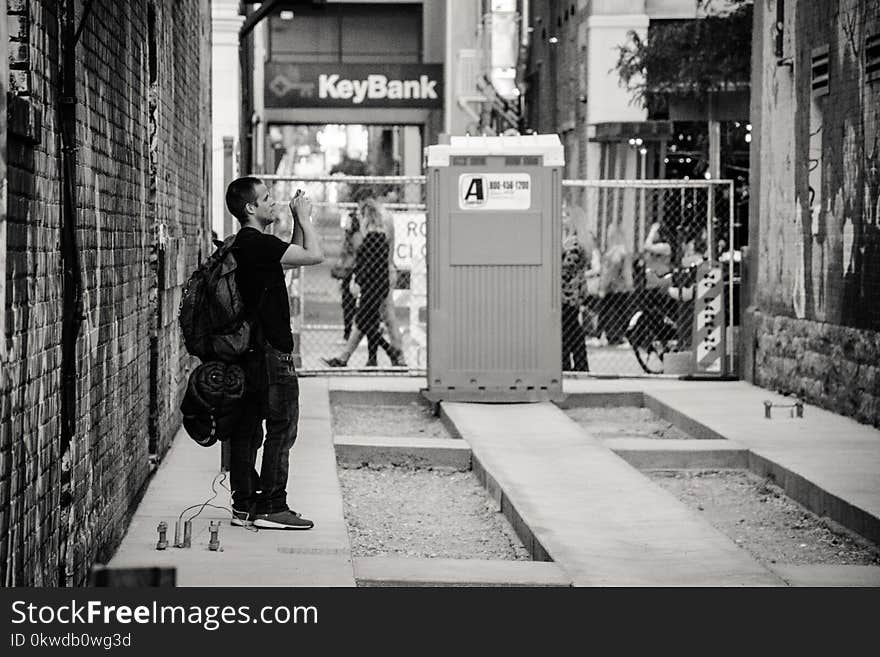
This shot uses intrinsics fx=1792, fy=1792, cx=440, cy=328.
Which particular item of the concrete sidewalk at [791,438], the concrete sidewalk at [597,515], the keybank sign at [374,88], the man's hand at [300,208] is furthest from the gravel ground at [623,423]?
the keybank sign at [374,88]

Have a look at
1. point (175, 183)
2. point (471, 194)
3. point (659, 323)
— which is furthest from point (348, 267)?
point (175, 183)

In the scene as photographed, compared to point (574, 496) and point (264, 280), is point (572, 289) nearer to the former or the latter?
point (574, 496)

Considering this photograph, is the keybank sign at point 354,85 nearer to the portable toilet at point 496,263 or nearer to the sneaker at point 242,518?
the portable toilet at point 496,263

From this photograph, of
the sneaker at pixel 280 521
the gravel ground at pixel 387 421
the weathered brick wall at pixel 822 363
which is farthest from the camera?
the gravel ground at pixel 387 421

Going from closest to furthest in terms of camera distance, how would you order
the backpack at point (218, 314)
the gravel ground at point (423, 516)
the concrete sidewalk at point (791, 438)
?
the backpack at point (218, 314) < the gravel ground at point (423, 516) < the concrete sidewalk at point (791, 438)

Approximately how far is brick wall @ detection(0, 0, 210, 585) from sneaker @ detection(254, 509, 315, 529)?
0.67 metres

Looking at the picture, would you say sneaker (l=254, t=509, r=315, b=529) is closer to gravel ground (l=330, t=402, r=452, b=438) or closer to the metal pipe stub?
gravel ground (l=330, t=402, r=452, b=438)

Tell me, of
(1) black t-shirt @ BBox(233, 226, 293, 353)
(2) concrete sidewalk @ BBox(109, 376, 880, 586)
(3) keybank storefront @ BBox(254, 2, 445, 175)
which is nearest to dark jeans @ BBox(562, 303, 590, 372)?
(2) concrete sidewalk @ BBox(109, 376, 880, 586)

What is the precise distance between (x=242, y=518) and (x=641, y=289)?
12967 mm

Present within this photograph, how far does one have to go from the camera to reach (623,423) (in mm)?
15781

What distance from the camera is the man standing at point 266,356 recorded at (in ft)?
28.4

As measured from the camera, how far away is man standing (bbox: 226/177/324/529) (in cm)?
866

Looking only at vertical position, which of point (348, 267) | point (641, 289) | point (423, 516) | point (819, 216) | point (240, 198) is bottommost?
point (423, 516)

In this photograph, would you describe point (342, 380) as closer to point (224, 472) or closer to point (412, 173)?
point (224, 472)
